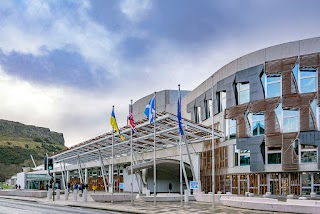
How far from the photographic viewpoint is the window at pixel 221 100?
5364 cm

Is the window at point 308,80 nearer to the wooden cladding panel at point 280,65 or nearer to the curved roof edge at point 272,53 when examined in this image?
the wooden cladding panel at point 280,65

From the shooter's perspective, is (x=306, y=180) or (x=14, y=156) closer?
(x=306, y=180)

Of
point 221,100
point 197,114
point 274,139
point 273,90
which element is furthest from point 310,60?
point 197,114

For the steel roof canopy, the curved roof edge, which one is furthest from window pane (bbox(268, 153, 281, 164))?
the curved roof edge

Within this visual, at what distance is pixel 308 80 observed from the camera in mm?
44031

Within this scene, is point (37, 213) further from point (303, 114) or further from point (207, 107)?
point (207, 107)

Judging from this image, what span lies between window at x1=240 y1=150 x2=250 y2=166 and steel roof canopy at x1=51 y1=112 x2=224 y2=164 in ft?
10.3

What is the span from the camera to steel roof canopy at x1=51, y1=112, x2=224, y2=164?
46.4 metres

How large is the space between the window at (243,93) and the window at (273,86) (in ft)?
8.89

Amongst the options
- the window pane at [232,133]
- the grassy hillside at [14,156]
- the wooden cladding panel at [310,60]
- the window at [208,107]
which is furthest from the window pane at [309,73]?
the grassy hillside at [14,156]

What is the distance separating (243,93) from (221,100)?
17.1ft

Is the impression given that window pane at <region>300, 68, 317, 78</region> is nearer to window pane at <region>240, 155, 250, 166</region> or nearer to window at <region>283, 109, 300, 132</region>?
window at <region>283, 109, 300, 132</region>

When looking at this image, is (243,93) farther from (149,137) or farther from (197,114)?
(197,114)

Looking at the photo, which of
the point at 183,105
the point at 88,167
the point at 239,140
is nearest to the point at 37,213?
the point at 239,140
